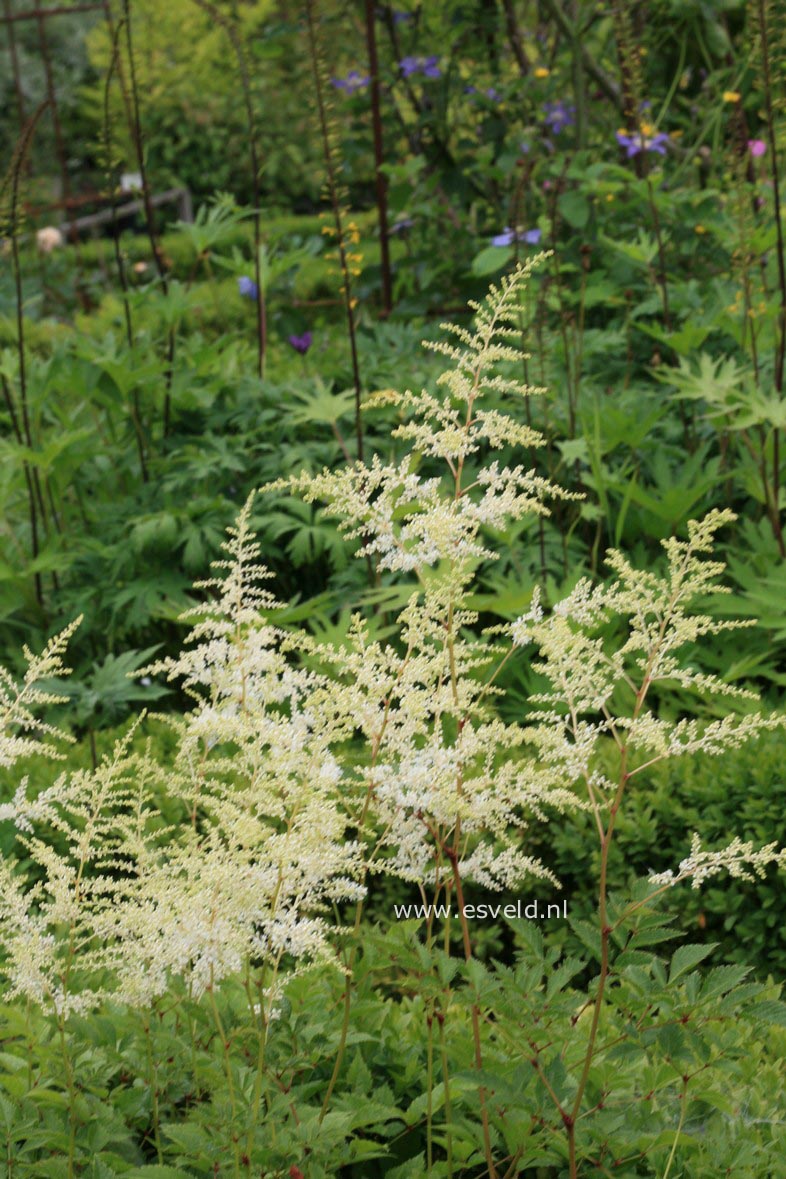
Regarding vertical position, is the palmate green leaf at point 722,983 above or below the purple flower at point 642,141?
below

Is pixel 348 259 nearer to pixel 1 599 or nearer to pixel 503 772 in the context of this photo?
pixel 1 599

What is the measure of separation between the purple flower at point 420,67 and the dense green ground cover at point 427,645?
0.08 feet

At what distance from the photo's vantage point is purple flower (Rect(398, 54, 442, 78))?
6.03m

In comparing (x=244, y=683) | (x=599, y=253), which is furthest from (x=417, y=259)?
(x=244, y=683)

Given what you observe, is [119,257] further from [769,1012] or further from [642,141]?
[769,1012]

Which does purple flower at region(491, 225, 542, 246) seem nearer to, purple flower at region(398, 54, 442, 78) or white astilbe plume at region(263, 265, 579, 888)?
purple flower at region(398, 54, 442, 78)

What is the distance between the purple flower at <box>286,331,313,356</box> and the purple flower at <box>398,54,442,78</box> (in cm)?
163

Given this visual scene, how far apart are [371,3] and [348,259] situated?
2.20 metres

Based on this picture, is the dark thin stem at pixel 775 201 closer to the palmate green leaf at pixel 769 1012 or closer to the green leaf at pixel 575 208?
the green leaf at pixel 575 208

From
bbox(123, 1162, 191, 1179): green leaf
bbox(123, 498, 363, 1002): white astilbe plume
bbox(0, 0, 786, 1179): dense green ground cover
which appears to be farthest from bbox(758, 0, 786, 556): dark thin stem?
bbox(123, 1162, 191, 1179): green leaf

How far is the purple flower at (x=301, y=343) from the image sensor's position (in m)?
5.19

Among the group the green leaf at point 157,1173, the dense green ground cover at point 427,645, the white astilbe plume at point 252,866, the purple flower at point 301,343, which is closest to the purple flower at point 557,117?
the dense green ground cover at point 427,645

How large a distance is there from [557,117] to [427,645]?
5.23 metres

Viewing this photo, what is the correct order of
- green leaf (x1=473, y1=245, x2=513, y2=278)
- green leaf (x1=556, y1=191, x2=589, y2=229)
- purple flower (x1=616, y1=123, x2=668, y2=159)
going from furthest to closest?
purple flower (x1=616, y1=123, x2=668, y2=159) → green leaf (x1=556, y1=191, x2=589, y2=229) → green leaf (x1=473, y1=245, x2=513, y2=278)
